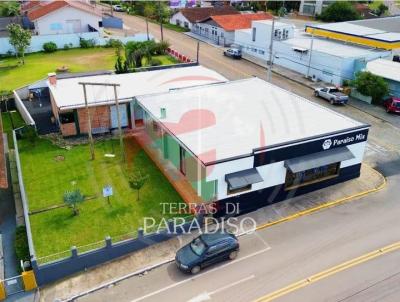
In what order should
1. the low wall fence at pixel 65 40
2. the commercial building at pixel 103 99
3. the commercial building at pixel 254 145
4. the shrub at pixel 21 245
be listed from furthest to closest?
the low wall fence at pixel 65 40 < the commercial building at pixel 103 99 < the commercial building at pixel 254 145 < the shrub at pixel 21 245

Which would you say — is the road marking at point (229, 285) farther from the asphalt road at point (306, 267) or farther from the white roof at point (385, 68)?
the white roof at point (385, 68)

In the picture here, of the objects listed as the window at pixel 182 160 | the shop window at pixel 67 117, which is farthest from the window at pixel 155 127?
the shop window at pixel 67 117

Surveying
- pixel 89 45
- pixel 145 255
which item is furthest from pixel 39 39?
pixel 145 255

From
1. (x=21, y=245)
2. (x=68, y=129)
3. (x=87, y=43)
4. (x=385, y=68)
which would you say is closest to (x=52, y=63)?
(x=87, y=43)

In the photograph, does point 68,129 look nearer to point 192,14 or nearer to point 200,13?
point 192,14

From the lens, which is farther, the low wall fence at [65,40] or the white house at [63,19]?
the white house at [63,19]

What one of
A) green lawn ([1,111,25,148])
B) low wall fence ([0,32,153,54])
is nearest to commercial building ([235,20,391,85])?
low wall fence ([0,32,153,54])

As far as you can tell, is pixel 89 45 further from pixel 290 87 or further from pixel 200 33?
pixel 290 87
